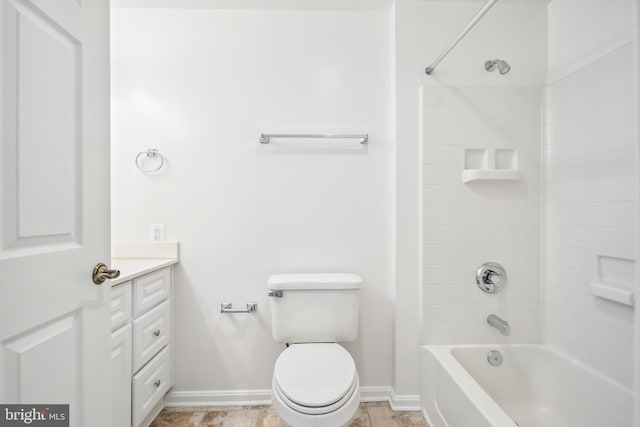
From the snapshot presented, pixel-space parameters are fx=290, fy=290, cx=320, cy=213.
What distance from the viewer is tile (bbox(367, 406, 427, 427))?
151 centimetres

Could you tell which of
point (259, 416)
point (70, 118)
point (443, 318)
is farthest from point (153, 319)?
point (443, 318)

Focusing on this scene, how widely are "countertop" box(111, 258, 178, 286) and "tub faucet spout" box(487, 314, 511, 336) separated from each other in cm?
177

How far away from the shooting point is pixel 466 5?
5.40 ft

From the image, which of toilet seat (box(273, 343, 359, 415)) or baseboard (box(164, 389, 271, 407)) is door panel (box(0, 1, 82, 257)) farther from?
baseboard (box(164, 389, 271, 407))

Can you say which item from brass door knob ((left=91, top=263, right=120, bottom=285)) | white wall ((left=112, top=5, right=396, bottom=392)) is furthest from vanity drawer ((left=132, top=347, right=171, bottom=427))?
brass door knob ((left=91, top=263, right=120, bottom=285))

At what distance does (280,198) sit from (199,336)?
936 millimetres

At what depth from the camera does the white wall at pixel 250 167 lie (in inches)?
66.5

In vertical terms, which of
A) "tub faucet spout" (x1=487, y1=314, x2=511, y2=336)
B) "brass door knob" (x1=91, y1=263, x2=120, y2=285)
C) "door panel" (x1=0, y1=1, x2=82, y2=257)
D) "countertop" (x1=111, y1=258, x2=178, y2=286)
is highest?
"door panel" (x1=0, y1=1, x2=82, y2=257)

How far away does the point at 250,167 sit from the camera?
1703 millimetres

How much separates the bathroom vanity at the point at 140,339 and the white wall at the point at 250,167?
125 millimetres

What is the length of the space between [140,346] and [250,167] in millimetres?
1045

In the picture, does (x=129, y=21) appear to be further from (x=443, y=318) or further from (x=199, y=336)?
(x=443, y=318)

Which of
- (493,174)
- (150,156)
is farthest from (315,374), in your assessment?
(150,156)

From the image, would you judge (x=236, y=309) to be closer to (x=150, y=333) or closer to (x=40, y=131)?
(x=150, y=333)
